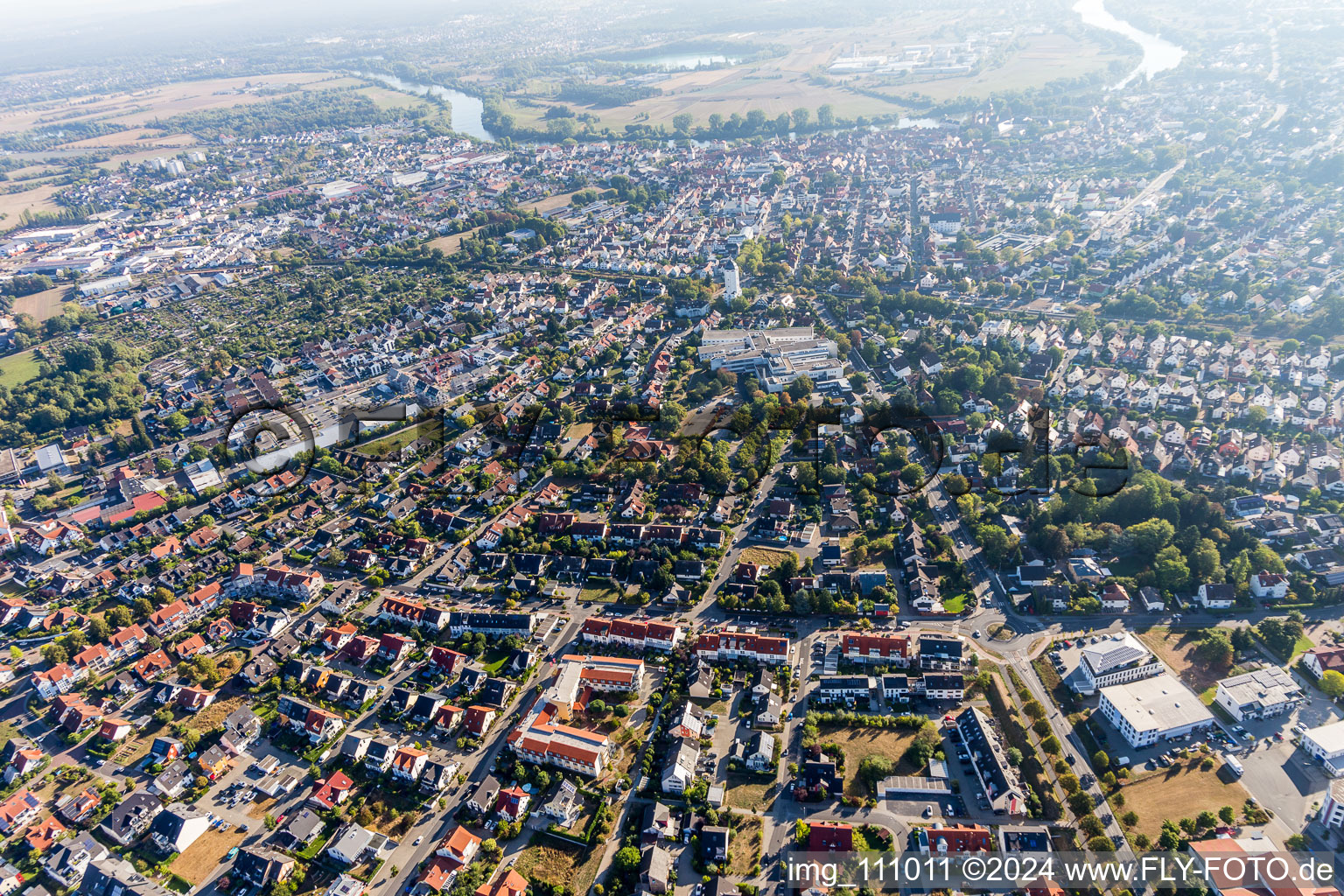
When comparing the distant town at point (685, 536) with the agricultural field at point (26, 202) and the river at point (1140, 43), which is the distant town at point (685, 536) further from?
the river at point (1140, 43)

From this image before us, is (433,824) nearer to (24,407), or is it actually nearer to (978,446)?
(978,446)

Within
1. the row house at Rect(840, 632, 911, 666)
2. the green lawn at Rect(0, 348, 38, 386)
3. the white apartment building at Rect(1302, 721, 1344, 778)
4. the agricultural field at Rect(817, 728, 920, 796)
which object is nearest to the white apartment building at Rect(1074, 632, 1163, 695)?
the white apartment building at Rect(1302, 721, 1344, 778)

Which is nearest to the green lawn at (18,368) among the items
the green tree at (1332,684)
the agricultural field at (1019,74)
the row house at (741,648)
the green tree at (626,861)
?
the row house at (741,648)

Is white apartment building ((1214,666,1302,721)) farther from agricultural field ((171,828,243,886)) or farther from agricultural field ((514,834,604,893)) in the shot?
agricultural field ((171,828,243,886))

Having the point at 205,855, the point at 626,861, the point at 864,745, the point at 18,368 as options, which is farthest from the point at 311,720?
the point at 18,368

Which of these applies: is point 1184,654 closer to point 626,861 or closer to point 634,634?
point 634,634
